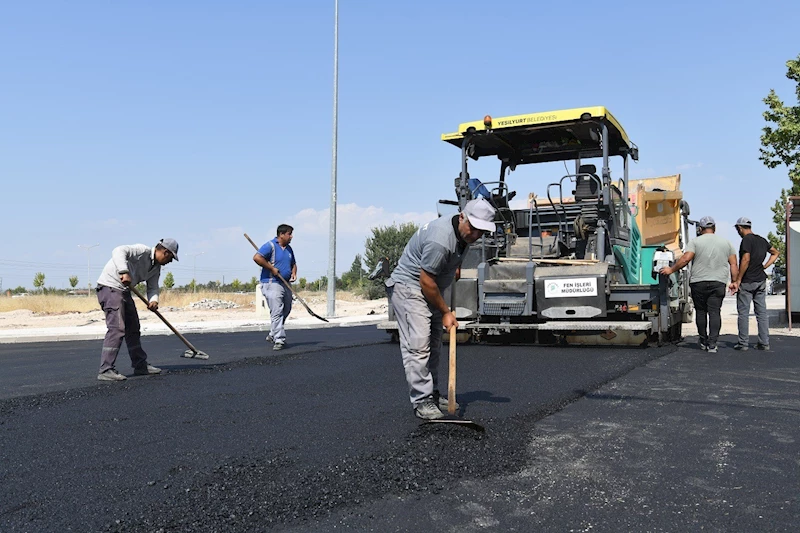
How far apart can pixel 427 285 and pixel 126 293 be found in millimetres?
3708

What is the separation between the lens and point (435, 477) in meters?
3.38

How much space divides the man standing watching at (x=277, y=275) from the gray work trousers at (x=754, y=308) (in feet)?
18.5

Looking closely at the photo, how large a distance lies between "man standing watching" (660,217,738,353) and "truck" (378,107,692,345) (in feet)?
1.23

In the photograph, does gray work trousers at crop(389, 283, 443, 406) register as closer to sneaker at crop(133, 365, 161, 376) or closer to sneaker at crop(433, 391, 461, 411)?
sneaker at crop(433, 391, 461, 411)

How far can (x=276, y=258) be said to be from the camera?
978 centimetres

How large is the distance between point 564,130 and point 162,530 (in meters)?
7.78

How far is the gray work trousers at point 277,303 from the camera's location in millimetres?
9523

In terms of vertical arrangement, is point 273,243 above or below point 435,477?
above

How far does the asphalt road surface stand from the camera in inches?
115

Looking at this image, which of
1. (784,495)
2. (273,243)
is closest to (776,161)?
(273,243)

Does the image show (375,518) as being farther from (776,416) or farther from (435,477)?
(776,416)

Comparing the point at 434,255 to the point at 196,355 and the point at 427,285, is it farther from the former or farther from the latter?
the point at 196,355

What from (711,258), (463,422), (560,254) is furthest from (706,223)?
(463,422)

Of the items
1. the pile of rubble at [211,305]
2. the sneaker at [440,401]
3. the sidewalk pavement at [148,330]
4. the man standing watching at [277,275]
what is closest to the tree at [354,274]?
the pile of rubble at [211,305]
